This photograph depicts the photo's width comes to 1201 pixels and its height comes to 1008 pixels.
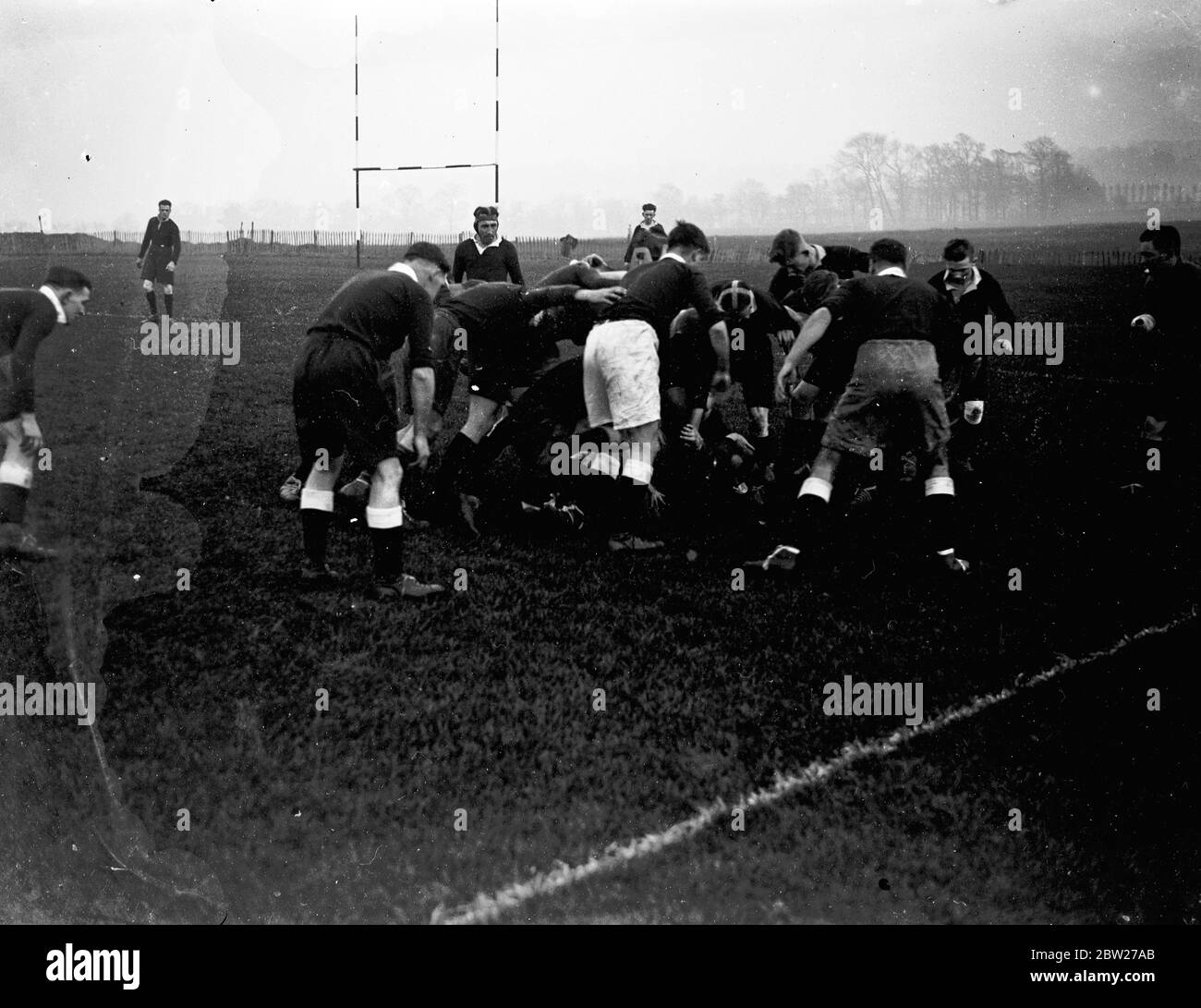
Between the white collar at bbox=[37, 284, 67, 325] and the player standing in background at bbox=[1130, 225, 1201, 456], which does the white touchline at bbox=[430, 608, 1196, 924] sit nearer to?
the white collar at bbox=[37, 284, 67, 325]

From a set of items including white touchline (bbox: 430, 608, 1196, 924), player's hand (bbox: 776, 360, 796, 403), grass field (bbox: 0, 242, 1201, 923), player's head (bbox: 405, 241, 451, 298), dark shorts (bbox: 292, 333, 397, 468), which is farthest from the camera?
player's hand (bbox: 776, 360, 796, 403)

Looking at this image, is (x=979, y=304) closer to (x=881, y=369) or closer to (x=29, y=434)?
(x=881, y=369)

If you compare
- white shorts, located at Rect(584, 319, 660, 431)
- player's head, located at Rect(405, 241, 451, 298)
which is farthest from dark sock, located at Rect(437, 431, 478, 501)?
player's head, located at Rect(405, 241, 451, 298)

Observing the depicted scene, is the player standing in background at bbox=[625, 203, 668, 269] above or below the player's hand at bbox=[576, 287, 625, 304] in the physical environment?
above

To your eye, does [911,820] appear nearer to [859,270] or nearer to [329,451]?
[329,451]

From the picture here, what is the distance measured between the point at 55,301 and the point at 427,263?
71.0 inches

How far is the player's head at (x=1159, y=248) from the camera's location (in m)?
5.89

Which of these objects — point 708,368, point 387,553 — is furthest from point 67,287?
point 708,368

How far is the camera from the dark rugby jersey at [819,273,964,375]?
17.8ft

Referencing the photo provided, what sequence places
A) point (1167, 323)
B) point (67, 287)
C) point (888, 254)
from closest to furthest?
1. point (67, 287)
2. point (888, 254)
3. point (1167, 323)

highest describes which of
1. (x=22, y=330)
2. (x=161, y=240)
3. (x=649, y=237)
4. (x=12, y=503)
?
(x=649, y=237)

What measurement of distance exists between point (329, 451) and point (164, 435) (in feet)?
12.7

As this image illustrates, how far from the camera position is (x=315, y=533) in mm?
5324

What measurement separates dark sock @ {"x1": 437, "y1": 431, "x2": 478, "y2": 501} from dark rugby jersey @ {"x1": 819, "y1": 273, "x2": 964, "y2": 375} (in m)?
2.50
